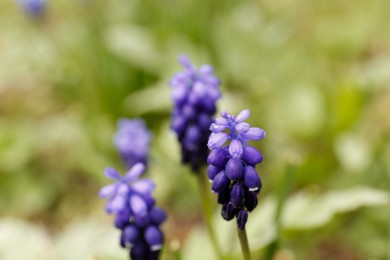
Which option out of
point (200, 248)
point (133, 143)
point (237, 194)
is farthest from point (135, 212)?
point (133, 143)

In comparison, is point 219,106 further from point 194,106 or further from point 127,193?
point 127,193

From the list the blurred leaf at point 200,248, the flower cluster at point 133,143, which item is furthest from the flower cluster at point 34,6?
the blurred leaf at point 200,248

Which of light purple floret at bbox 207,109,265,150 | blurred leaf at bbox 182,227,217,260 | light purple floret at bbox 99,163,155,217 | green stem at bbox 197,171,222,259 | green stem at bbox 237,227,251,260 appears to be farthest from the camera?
blurred leaf at bbox 182,227,217,260

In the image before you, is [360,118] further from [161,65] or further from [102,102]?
[102,102]

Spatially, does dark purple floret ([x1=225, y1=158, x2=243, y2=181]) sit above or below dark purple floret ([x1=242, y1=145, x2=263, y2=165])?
below

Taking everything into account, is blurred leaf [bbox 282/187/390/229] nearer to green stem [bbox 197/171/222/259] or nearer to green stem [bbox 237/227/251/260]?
green stem [bbox 197/171/222/259]

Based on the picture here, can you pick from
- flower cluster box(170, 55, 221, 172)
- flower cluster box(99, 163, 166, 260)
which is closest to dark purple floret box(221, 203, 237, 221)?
flower cluster box(99, 163, 166, 260)

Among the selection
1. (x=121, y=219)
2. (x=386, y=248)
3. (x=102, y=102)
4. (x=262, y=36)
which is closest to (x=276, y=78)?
(x=262, y=36)

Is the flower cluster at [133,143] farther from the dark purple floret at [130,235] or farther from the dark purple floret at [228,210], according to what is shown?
the dark purple floret at [228,210]
